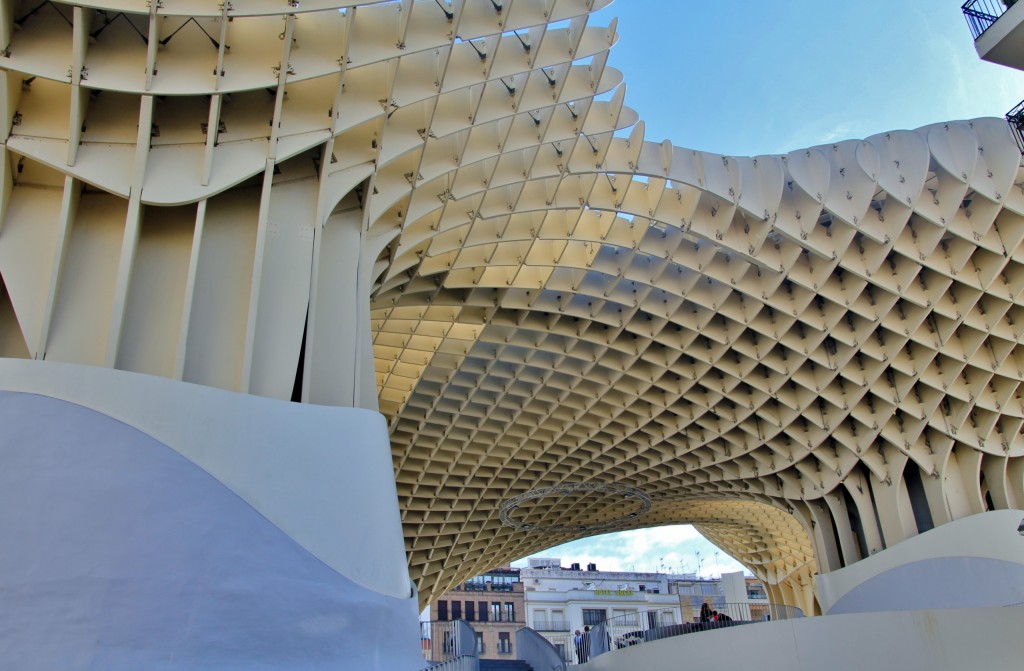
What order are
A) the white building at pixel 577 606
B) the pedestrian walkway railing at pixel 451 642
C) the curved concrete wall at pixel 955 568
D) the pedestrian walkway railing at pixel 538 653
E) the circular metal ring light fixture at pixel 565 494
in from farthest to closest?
the white building at pixel 577 606, the circular metal ring light fixture at pixel 565 494, the pedestrian walkway railing at pixel 538 653, the curved concrete wall at pixel 955 568, the pedestrian walkway railing at pixel 451 642

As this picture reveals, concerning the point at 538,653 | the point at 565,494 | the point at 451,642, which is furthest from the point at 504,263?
the point at 565,494

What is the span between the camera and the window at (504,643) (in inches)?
3271

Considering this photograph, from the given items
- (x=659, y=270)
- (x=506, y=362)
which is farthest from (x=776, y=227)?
(x=506, y=362)

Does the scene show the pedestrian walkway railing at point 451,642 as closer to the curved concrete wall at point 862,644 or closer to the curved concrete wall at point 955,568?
the curved concrete wall at point 862,644

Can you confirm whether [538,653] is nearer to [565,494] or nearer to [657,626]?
[657,626]

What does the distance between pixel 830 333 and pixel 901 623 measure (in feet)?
43.1

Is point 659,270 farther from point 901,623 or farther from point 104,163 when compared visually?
point 104,163

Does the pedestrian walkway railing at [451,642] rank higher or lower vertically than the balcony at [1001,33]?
lower

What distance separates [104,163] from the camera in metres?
12.6

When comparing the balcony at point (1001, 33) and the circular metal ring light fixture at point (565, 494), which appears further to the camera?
the circular metal ring light fixture at point (565, 494)

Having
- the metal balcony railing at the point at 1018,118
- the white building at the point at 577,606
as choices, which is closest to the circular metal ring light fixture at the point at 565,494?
the metal balcony railing at the point at 1018,118

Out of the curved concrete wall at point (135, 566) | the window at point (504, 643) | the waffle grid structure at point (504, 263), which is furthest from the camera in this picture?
the window at point (504, 643)

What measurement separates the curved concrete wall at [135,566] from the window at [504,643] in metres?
77.9

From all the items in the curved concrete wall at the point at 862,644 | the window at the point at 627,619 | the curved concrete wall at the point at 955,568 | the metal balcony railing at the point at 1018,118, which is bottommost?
the curved concrete wall at the point at 862,644
